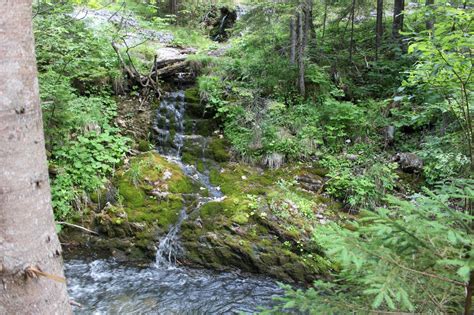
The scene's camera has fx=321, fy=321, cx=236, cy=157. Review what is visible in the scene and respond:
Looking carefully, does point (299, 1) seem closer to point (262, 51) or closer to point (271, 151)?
point (262, 51)

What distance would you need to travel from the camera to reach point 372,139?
307 inches

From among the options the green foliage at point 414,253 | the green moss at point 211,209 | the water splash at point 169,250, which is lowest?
the water splash at point 169,250

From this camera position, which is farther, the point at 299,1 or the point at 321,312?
the point at 299,1

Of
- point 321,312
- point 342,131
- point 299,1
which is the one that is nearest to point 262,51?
point 299,1

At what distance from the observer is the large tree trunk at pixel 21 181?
3.95 ft

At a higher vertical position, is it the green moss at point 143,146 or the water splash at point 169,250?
the green moss at point 143,146

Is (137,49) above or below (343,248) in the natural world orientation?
above

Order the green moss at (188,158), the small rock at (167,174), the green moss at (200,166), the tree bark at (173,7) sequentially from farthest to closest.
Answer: the tree bark at (173,7), the green moss at (188,158), the green moss at (200,166), the small rock at (167,174)

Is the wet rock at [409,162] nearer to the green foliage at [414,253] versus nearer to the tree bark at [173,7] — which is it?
the green foliage at [414,253]

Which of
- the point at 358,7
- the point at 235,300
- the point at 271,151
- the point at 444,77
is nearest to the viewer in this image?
the point at 444,77

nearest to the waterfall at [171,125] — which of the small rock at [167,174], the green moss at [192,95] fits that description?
the green moss at [192,95]

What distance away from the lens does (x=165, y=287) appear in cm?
492

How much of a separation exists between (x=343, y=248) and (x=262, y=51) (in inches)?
335

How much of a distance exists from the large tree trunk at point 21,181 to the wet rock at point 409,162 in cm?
730
